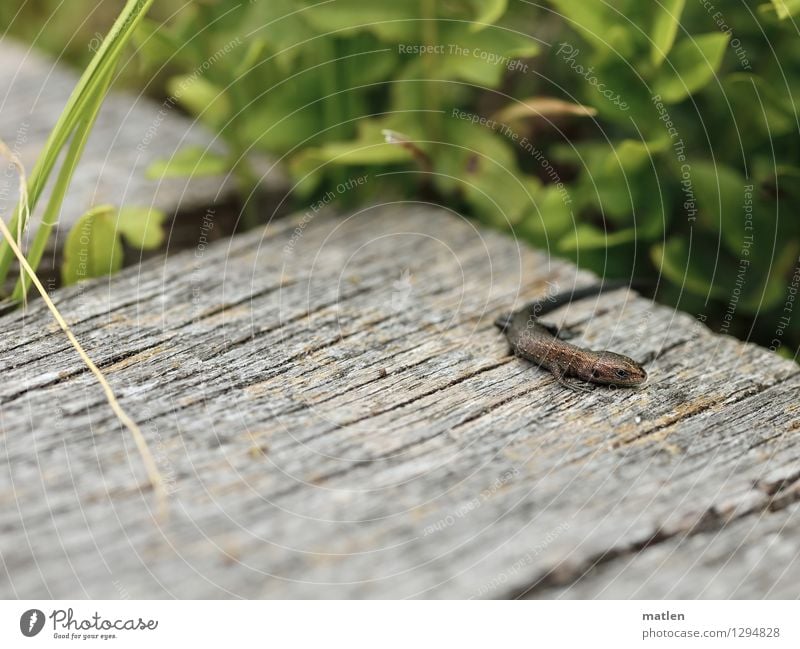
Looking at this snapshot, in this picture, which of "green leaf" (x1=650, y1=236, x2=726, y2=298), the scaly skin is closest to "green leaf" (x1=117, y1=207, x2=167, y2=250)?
the scaly skin

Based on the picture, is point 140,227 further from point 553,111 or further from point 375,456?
point 553,111

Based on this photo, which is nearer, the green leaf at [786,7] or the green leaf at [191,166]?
the green leaf at [786,7]

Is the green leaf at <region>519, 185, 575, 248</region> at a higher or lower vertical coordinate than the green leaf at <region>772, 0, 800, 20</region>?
lower

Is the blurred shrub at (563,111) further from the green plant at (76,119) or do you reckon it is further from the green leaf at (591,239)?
the green plant at (76,119)

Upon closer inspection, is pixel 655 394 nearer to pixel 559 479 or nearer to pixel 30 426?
pixel 559 479

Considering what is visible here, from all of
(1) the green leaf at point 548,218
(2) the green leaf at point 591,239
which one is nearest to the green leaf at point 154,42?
(1) the green leaf at point 548,218

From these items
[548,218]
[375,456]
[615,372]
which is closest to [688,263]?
[548,218]

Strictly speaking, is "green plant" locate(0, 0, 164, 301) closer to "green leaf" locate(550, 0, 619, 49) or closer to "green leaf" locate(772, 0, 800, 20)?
"green leaf" locate(550, 0, 619, 49)

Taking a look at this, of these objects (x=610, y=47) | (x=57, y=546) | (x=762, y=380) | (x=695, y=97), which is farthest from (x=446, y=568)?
(x=695, y=97)
